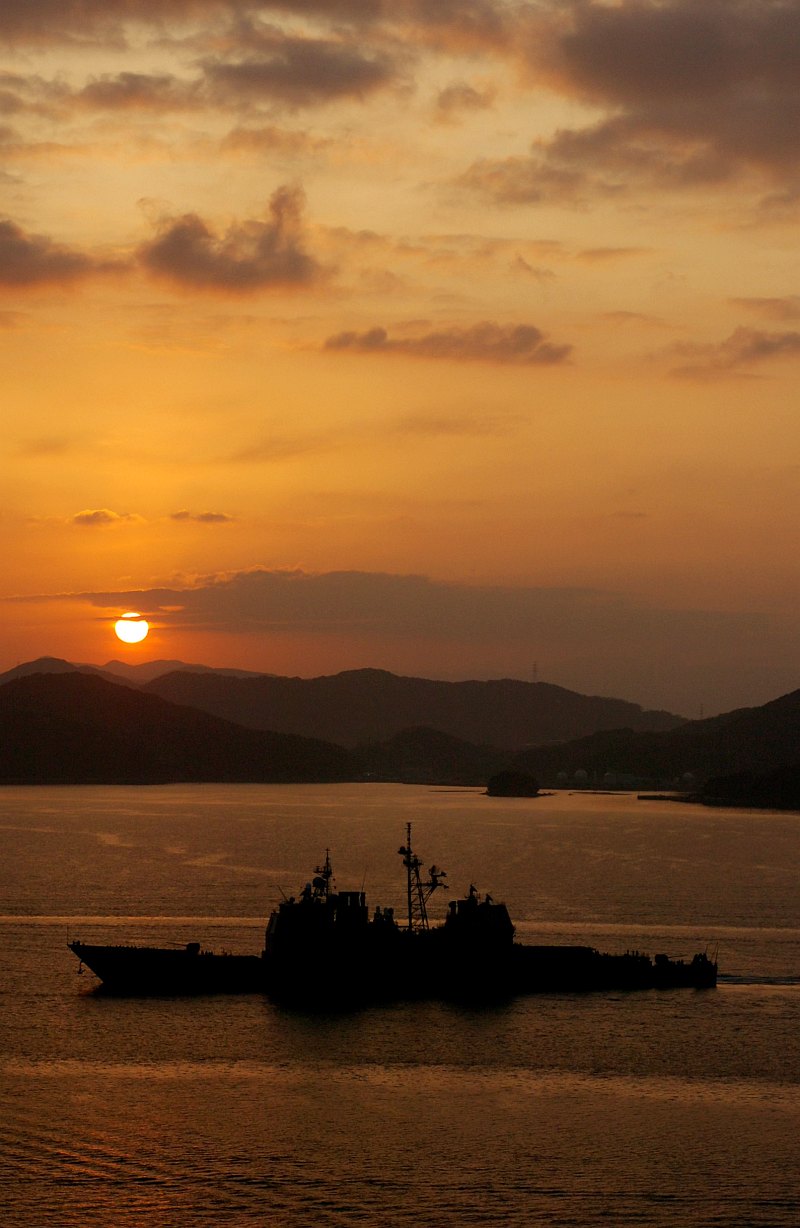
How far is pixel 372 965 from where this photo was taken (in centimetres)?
8531

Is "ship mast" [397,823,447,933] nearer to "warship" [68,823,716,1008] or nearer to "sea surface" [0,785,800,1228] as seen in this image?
"warship" [68,823,716,1008]

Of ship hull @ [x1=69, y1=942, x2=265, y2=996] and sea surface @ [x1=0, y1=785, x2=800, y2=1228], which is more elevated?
ship hull @ [x1=69, y1=942, x2=265, y2=996]

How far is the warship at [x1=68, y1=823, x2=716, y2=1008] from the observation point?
84.2 metres

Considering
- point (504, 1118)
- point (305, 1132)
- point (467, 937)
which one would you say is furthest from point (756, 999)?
point (305, 1132)

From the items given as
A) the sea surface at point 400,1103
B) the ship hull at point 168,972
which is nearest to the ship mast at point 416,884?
the sea surface at point 400,1103

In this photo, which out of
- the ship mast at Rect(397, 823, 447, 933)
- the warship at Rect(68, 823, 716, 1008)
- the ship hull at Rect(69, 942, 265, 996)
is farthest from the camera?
the ship mast at Rect(397, 823, 447, 933)

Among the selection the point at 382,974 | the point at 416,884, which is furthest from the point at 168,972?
the point at 416,884

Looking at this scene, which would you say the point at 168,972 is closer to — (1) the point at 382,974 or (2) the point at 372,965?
(2) the point at 372,965

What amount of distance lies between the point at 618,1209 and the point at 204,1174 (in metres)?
15.1

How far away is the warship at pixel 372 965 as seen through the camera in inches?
3314

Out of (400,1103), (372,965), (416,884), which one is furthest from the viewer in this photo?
(416,884)

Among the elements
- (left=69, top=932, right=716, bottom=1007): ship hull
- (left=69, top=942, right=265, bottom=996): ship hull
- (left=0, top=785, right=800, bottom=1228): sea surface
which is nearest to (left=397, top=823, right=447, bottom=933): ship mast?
(left=69, top=932, right=716, bottom=1007): ship hull

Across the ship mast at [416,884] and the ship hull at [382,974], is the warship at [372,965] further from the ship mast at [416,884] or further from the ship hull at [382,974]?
the ship mast at [416,884]

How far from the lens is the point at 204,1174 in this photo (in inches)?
2021
